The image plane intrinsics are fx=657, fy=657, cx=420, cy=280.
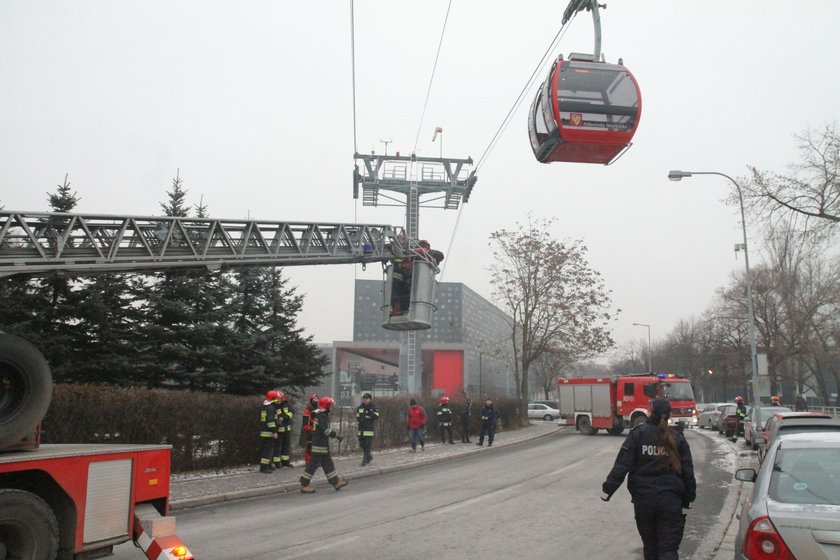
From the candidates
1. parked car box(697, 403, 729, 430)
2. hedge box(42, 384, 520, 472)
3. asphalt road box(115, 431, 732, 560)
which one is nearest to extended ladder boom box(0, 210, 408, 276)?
hedge box(42, 384, 520, 472)

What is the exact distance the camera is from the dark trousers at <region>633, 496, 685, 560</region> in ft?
16.6

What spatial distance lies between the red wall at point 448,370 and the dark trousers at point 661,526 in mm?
62030

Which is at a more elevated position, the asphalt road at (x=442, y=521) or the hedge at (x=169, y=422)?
the hedge at (x=169, y=422)

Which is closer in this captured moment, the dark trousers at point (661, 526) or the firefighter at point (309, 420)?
the dark trousers at point (661, 526)

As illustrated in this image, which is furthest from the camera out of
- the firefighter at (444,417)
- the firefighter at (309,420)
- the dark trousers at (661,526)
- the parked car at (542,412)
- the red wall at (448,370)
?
the red wall at (448,370)

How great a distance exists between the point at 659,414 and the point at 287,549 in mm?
4872

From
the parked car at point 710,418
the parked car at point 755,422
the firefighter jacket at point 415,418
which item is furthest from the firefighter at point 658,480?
the parked car at point 710,418

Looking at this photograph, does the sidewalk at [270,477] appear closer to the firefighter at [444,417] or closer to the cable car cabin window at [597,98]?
the firefighter at [444,417]

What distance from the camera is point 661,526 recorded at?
513 cm

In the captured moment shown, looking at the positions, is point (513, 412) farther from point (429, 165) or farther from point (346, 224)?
point (346, 224)

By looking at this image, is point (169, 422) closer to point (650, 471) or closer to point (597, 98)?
point (597, 98)

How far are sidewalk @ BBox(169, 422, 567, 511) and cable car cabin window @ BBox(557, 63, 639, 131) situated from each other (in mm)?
9251

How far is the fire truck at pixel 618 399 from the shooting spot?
1221 inches

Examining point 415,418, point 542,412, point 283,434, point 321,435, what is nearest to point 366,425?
point 283,434
